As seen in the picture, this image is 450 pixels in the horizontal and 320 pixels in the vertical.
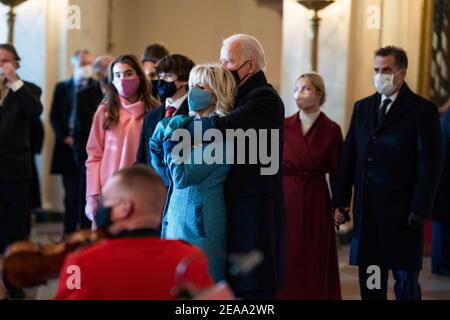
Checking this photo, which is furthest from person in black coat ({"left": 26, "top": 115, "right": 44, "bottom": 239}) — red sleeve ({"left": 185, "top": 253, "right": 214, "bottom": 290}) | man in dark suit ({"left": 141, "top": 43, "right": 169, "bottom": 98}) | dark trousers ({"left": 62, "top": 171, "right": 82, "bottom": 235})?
red sleeve ({"left": 185, "top": 253, "right": 214, "bottom": 290})

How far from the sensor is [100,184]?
20.4 feet

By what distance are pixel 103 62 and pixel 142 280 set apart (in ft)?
17.7

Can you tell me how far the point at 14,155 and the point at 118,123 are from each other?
1.87 metres

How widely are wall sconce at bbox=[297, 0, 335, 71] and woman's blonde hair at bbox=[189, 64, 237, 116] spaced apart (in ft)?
15.2

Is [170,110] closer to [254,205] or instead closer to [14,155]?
[254,205]

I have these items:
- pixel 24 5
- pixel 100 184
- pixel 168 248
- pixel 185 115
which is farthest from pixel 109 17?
pixel 168 248

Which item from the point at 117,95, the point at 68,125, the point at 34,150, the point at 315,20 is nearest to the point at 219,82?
the point at 117,95

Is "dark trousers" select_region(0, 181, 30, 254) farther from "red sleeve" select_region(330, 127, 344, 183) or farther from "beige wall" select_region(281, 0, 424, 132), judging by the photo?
"beige wall" select_region(281, 0, 424, 132)

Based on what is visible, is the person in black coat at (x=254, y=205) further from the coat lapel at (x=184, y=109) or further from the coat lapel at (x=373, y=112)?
the coat lapel at (x=373, y=112)

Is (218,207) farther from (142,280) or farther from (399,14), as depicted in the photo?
(399,14)

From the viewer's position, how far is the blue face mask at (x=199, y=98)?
Result: 201 inches

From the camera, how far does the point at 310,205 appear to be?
22.0 feet

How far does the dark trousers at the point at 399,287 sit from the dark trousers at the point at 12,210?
2787 mm

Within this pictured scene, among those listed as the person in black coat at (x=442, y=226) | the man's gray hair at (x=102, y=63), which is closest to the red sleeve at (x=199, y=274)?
the man's gray hair at (x=102, y=63)
